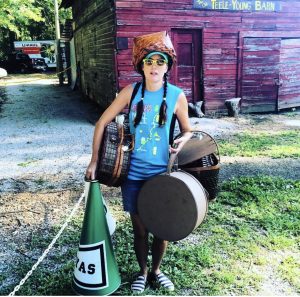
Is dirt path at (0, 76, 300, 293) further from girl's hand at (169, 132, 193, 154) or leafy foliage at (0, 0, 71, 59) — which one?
leafy foliage at (0, 0, 71, 59)

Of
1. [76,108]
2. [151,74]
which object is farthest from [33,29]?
[151,74]

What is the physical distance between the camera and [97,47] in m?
12.4

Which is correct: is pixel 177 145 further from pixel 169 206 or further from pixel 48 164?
pixel 48 164

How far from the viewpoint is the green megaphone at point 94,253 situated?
2.69 meters

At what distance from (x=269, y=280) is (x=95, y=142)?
182cm

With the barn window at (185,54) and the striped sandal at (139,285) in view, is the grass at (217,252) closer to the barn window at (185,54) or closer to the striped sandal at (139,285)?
the striped sandal at (139,285)

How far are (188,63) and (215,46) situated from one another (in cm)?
96

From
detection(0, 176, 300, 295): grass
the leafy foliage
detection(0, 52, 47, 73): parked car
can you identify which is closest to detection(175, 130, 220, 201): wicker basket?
detection(0, 176, 300, 295): grass

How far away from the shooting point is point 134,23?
993 centimetres

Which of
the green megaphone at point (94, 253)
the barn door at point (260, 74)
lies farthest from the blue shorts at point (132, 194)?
the barn door at point (260, 74)

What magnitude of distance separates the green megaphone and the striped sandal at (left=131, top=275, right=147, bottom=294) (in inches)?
7.8

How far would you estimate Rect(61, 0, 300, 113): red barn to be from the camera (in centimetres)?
1003

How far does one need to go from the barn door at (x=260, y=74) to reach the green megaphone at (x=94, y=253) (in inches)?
391

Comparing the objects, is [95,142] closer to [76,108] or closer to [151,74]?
[151,74]
